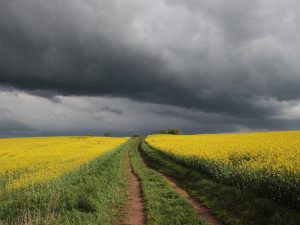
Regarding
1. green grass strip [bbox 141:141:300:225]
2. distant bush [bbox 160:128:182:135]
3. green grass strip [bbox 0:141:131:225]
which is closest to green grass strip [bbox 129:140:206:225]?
green grass strip [bbox 141:141:300:225]

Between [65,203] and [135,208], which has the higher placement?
[65,203]

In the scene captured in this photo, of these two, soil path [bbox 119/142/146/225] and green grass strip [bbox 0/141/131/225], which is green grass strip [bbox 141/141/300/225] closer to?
soil path [bbox 119/142/146/225]

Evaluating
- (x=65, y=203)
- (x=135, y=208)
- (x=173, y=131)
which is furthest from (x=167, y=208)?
(x=173, y=131)

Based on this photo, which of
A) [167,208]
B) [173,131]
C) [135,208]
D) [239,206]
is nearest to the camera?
[239,206]

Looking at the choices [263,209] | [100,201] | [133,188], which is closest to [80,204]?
[100,201]

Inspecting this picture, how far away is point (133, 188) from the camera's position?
11664 millimetres

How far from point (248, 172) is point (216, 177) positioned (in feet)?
6.97

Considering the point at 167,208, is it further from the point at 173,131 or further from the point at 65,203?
the point at 173,131

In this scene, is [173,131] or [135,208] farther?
[173,131]

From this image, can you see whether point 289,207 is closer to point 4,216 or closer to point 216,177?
point 216,177

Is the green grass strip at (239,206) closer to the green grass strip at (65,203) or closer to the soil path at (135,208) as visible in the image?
the soil path at (135,208)

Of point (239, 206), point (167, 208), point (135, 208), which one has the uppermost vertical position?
point (239, 206)

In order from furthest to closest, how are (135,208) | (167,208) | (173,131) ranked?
1. (173,131)
2. (135,208)
3. (167,208)

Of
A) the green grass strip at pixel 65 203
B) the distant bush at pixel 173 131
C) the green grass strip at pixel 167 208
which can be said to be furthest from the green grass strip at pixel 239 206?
the distant bush at pixel 173 131
